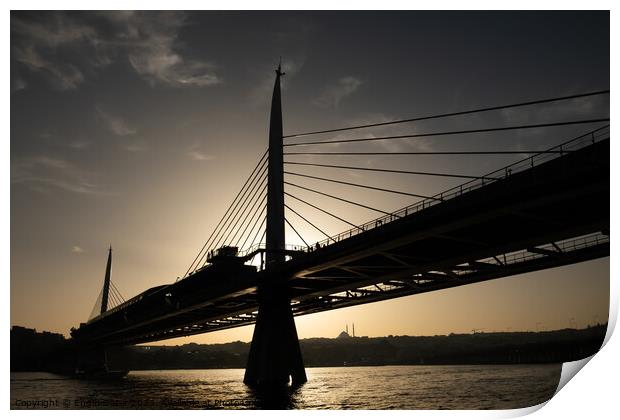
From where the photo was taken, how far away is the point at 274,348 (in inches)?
1905

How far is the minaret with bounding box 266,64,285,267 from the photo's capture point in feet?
166

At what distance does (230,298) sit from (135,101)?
1234 inches

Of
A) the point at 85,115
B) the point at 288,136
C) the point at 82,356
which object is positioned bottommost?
the point at 82,356

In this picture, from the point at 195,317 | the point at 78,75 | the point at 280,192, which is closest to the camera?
the point at 78,75

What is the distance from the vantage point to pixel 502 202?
28203 mm

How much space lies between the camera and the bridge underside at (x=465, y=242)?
83.9 ft

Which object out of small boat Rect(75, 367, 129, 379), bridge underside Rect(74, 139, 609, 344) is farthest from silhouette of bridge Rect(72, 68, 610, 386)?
small boat Rect(75, 367, 129, 379)

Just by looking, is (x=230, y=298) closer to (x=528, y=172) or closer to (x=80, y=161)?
(x=80, y=161)

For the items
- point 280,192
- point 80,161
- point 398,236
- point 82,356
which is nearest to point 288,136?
point 280,192

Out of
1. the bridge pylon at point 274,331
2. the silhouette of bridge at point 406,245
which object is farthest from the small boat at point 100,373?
the bridge pylon at point 274,331

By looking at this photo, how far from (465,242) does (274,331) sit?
801 inches

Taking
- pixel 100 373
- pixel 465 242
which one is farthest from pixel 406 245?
pixel 100 373

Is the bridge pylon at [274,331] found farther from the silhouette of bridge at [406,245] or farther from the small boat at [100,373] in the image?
the small boat at [100,373]

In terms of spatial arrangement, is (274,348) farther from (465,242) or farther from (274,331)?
(465,242)
